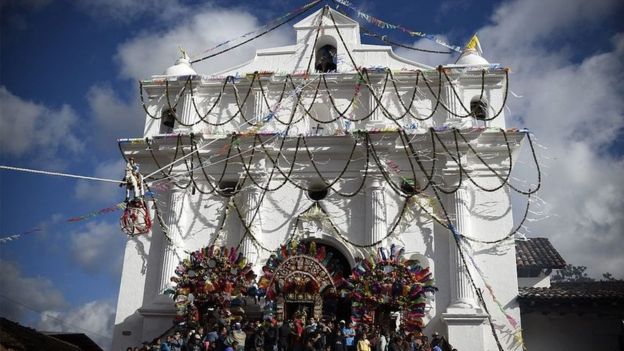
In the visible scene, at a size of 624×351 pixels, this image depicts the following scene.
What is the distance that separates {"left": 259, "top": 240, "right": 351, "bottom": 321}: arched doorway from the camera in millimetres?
18516

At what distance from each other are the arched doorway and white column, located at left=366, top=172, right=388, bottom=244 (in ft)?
6.36

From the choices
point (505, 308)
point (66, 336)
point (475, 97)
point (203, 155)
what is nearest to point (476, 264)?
point (505, 308)

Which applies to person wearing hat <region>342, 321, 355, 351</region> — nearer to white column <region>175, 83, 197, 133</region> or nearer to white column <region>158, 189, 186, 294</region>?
white column <region>158, 189, 186, 294</region>

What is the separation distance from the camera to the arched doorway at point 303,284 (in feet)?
60.7

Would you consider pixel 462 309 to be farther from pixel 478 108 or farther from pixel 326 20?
pixel 326 20

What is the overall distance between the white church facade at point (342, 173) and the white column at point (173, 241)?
5 cm

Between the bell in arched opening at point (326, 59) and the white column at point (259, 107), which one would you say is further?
the bell in arched opening at point (326, 59)

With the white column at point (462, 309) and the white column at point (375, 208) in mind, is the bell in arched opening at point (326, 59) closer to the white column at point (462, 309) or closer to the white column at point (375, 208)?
the white column at point (375, 208)

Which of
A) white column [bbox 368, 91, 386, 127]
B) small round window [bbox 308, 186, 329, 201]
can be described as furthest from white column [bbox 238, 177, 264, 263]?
white column [bbox 368, 91, 386, 127]

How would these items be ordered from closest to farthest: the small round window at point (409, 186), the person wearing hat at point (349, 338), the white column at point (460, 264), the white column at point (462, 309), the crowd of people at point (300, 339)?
the crowd of people at point (300, 339) → the person wearing hat at point (349, 338) → the white column at point (462, 309) → the white column at point (460, 264) → the small round window at point (409, 186)

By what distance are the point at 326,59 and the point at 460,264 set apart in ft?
34.5

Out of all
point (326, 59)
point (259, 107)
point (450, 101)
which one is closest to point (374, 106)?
point (450, 101)

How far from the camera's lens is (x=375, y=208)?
798 inches

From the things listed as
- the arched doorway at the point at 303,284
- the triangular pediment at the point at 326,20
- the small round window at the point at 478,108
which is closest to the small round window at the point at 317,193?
the arched doorway at the point at 303,284
